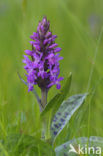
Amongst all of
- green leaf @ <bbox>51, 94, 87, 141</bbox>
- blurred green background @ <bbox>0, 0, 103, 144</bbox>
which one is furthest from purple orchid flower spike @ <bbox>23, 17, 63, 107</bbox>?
blurred green background @ <bbox>0, 0, 103, 144</bbox>

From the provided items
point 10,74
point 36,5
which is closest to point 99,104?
point 10,74

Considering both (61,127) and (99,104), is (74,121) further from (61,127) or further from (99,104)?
(99,104)

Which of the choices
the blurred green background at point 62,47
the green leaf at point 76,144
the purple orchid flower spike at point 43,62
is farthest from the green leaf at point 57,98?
the blurred green background at point 62,47

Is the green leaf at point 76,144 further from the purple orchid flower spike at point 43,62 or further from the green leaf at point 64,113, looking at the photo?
the purple orchid flower spike at point 43,62

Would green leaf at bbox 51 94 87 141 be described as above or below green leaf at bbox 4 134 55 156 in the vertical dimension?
above

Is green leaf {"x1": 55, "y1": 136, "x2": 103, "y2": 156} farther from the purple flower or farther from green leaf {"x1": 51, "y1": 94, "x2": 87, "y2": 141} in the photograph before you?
the purple flower

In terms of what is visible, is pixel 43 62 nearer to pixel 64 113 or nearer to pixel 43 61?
pixel 43 61
